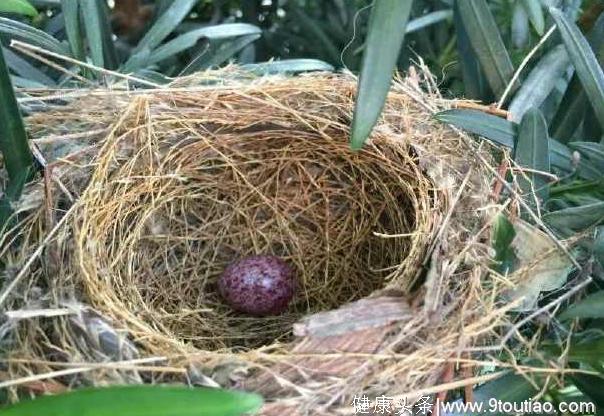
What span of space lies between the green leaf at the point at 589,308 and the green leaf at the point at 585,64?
223mm

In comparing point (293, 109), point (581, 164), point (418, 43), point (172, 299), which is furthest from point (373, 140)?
point (418, 43)

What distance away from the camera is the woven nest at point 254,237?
0.63 m

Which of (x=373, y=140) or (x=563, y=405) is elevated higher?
(x=373, y=140)

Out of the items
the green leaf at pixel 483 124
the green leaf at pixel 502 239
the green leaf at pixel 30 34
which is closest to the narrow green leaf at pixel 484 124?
the green leaf at pixel 483 124

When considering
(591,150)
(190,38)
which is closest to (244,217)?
(190,38)

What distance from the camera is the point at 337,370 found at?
627mm

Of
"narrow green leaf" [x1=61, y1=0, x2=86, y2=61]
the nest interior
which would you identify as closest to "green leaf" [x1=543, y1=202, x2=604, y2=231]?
the nest interior

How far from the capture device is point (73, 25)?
0.92m

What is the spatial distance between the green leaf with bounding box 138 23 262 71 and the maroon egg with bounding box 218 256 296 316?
0.29 m

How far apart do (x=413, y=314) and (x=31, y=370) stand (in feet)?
1.06

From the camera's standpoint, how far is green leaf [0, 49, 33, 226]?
0.72 meters

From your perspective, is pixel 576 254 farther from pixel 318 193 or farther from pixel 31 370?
pixel 31 370

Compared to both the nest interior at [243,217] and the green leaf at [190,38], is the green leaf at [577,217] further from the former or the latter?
the green leaf at [190,38]

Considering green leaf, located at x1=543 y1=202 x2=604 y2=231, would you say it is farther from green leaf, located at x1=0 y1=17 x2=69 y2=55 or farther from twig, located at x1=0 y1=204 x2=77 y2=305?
green leaf, located at x1=0 y1=17 x2=69 y2=55
